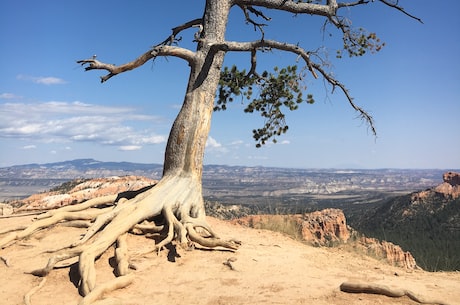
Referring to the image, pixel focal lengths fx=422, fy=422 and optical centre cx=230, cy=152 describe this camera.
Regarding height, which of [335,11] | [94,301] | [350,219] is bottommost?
[350,219]

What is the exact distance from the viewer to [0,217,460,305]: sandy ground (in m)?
5.16

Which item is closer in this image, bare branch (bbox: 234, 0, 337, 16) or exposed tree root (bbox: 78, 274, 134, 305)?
exposed tree root (bbox: 78, 274, 134, 305)

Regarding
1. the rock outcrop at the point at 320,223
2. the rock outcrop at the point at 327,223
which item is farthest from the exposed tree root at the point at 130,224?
the rock outcrop at the point at 327,223

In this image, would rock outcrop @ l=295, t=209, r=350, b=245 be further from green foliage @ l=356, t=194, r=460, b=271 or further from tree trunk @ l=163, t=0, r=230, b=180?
tree trunk @ l=163, t=0, r=230, b=180

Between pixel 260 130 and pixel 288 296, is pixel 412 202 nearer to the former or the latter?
pixel 260 130

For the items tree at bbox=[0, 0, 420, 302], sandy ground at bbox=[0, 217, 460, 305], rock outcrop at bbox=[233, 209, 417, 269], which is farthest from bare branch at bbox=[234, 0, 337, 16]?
rock outcrop at bbox=[233, 209, 417, 269]

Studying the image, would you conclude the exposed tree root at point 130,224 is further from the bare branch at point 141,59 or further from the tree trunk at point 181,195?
the bare branch at point 141,59

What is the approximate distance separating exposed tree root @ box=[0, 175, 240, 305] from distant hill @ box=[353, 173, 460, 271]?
22914 millimetres

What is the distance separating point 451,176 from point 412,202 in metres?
→ 13.3

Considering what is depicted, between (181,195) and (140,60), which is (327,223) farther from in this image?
(140,60)

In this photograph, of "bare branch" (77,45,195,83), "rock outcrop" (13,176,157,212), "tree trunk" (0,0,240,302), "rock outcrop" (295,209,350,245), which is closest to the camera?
"tree trunk" (0,0,240,302)

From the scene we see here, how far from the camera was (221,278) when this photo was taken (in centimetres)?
604

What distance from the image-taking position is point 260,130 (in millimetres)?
12078

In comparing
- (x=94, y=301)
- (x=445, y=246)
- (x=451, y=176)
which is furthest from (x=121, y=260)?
(x=451, y=176)
